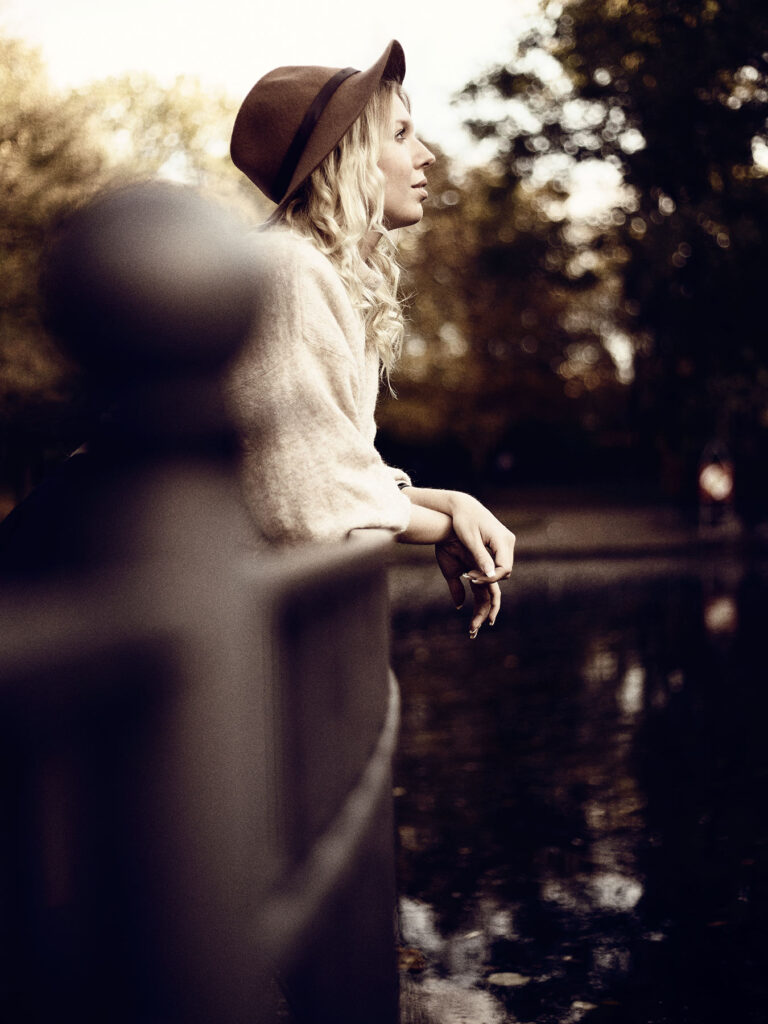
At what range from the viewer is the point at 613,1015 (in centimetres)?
357

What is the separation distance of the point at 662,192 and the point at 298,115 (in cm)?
2277

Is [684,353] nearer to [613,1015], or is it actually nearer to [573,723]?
[573,723]

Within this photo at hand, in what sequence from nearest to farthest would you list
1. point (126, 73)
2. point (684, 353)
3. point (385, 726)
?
point (385, 726) < point (684, 353) < point (126, 73)

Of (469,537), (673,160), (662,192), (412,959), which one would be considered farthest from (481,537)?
(662,192)

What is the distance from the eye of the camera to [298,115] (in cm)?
212

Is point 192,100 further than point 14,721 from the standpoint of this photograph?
Yes

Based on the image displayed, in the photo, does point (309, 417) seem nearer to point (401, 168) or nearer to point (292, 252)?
point (292, 252)

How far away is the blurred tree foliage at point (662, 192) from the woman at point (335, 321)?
16.8 metres

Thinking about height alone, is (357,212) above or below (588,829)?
above

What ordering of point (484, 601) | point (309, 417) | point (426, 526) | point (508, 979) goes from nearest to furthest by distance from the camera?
1. point (309, 417)
2. point (426, 526)
3. point (484, 601)
4. point (508, 979)

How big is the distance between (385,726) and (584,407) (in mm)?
45882

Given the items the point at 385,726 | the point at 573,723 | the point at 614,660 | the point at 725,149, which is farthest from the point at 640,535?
the point at 385,726

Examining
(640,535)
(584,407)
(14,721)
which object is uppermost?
(14,721)

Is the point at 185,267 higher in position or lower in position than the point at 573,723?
higher
